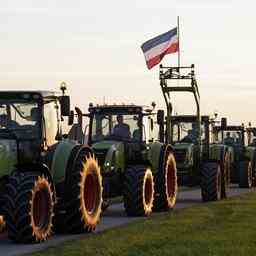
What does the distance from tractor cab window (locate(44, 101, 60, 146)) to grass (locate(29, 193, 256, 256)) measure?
5.71 feet

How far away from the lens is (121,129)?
19.6 metres

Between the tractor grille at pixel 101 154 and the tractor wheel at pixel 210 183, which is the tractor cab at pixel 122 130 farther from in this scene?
the tractor wheel at pixel 210 183

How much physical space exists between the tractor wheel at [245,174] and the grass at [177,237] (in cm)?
1247

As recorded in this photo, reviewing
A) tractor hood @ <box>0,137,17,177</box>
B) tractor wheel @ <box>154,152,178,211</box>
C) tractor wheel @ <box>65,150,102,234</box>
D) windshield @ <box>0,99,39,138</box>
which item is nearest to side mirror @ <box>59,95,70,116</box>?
windshield @ <box>0,99,39,138</box>

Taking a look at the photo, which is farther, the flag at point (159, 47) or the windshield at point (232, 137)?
the windshield at point (232, 137)

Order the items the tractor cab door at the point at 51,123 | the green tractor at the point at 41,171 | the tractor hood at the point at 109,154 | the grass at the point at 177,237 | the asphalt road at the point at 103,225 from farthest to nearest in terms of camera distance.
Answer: the tractor hood at the point at 109,154, the tractor cab door at the point at 51,123, the green tractor at the point at 41,171, the asphalt road at the point at 103,225, the grass at the point at 177,237

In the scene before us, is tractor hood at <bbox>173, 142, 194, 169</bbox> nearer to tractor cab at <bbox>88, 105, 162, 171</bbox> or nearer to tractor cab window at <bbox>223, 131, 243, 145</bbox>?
tractor cab at <bbox>88, 105, 162, 171</bbox>

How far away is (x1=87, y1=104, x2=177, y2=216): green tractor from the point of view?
18266 millimetres

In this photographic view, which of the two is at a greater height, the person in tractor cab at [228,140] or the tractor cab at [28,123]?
the tractor cab at [28,123]

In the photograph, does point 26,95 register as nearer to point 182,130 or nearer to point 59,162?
point 59,162

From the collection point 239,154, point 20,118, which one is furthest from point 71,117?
point 239,154

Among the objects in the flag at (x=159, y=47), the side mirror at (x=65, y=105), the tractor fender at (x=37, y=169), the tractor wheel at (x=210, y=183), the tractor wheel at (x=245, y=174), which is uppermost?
the flag at (x=159, y=47)

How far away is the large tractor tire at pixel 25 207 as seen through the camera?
42.2ft

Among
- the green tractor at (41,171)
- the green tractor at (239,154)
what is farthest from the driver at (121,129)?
the green tractor at (239,154)
